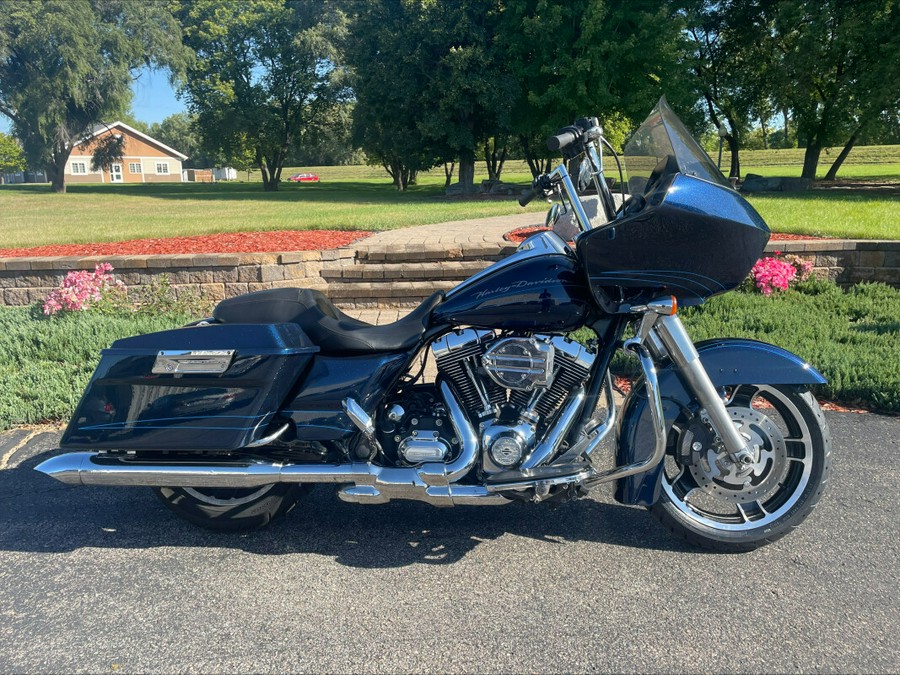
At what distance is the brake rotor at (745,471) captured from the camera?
2.96 meters

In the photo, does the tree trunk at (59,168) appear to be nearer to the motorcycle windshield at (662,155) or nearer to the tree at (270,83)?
the tree at (270,83)

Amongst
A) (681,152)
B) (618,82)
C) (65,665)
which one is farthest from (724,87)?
(65,665)

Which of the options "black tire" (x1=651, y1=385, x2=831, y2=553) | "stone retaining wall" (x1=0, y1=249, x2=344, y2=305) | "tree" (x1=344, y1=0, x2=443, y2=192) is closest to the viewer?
"black tire" (x1=651, y1=385, x2=831, y2=553)

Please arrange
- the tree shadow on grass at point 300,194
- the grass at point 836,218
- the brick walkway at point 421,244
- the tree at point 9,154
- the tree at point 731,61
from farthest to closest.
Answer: the tree at point 9,154 < the tree at point 731,61 < the tree shadow on grass at point 300,194 < the grass at point 836,218 < the brick walkway at point 421,244

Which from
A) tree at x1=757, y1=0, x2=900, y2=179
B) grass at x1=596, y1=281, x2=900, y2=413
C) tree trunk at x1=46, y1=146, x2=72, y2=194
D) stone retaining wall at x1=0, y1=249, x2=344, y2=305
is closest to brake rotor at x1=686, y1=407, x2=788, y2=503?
grass at x1=596, y1=281, x2=900, y2=413

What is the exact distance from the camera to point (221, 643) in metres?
2.48

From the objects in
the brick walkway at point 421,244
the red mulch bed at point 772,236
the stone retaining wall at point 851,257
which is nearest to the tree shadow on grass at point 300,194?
the brick walkway at point 421,244

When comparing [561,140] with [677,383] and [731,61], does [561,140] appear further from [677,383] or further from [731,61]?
[731,61]

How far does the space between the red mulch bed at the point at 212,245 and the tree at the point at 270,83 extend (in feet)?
95.6

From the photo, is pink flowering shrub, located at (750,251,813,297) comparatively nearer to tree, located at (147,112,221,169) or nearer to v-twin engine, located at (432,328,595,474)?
v-twin engine, located at (432,328,595,474)

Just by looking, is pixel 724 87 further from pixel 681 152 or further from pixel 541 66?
pixel 681 152

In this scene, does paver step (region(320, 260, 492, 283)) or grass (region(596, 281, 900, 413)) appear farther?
paver step (region(320, 260, 492, 283))

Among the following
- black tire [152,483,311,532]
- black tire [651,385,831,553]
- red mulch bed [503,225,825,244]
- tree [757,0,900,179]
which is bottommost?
black tire [152,483,311,532]

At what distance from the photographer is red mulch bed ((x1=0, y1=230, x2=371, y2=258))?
859 cm
